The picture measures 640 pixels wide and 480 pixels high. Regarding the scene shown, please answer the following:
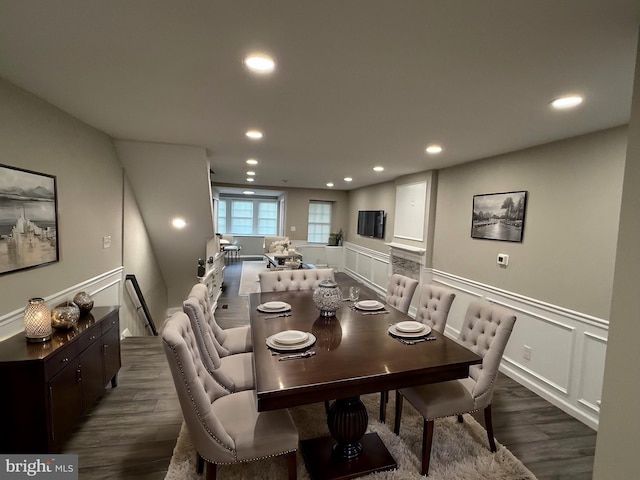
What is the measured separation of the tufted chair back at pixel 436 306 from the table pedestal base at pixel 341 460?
967 millimetres

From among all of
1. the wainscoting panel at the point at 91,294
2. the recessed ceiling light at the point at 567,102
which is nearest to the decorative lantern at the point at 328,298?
the recessed ceiling light at the point at 567,102

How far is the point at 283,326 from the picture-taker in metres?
2.19

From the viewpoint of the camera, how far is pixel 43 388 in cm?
173

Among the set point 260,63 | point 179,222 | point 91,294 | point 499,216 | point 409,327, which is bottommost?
point 91,294

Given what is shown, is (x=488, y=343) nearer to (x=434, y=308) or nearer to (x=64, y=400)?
(x=434, y=308)

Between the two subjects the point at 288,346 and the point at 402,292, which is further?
the point at 402,292

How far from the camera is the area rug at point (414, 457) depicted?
184cm

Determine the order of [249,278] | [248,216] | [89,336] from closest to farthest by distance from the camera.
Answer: [89,336]
[249,278]
[248,216]

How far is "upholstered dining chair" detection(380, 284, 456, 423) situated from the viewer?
2.44m

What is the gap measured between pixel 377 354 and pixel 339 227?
7290mm

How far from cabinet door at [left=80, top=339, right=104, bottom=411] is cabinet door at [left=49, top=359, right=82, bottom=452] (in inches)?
2.4

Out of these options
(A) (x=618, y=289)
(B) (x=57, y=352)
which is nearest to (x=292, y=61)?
(A) (x=618, y=289)

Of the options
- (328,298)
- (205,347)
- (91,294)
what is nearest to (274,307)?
(328,298)

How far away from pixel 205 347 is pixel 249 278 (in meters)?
5.89
